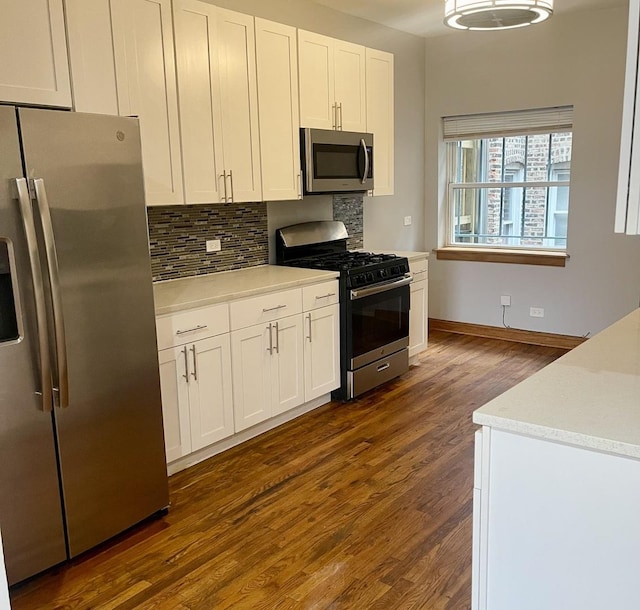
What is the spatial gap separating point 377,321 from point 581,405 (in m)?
2.73

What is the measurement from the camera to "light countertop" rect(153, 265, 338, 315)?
2998mm

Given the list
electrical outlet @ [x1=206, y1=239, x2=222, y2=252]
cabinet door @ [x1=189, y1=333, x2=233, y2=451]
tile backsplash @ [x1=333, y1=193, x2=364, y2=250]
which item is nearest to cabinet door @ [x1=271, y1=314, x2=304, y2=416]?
cabinet door @ [x1=189, y1=333, x2=233, y2=451]

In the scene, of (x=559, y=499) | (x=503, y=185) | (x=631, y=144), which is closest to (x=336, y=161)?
(x=503, y=185)

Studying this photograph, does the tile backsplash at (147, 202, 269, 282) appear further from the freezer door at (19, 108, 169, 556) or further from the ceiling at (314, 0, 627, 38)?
the ceiling at (314, 0, 627, 38)

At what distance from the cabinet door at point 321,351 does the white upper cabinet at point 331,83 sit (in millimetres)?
1248

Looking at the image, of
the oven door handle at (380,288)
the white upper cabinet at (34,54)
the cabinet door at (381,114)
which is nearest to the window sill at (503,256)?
the cabinet door at (381,114)

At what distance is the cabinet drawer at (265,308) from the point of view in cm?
324

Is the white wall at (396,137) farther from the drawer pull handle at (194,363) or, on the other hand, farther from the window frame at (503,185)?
the drawer pull handle at (194,363)

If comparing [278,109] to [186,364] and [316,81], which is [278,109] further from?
[186,364]

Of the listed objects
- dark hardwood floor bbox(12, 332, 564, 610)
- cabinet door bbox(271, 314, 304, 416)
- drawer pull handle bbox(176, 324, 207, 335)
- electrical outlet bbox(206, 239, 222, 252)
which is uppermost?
electrical outlet bbox(206, 239, 222, 252)

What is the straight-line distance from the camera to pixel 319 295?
377 centimetres

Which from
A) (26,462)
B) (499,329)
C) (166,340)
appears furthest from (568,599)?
(499,329)

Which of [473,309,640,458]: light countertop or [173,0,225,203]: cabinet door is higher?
[173,0,225,203]: cabinet door

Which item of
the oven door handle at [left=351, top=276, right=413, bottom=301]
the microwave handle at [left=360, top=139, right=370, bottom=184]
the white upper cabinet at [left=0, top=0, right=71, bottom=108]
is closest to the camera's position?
the white upper cabinet at [left=0, top=0, right=71, bottom=108]
